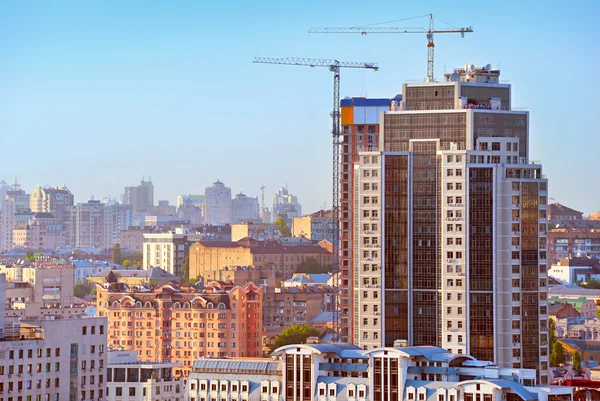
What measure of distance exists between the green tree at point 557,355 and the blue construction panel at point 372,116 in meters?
21.1

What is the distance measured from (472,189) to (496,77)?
8986 millimetres

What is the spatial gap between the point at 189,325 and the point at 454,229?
47491 millimetres

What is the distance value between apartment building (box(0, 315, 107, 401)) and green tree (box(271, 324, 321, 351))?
64271 mm

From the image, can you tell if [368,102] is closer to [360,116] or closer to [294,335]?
[360,116]

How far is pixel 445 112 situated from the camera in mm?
108312

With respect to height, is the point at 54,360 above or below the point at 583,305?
below

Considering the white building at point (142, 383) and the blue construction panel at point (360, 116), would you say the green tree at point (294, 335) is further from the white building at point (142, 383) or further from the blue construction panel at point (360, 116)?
the white building at point (142, 383)

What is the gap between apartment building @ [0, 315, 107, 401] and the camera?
8388cm

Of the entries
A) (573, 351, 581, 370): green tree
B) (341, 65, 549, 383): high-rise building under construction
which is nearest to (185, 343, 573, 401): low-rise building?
(341, 65, 549, 383): high-rise building under construction

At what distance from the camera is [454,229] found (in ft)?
350

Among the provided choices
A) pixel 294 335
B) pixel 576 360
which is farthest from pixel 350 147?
pixel 294 335

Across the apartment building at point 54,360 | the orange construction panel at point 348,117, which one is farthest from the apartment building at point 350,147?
the apartment building at point 54,360

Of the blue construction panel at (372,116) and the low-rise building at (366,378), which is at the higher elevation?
the blue construction panel at (372,116)

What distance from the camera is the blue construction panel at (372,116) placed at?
127562 millimetres
